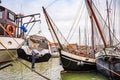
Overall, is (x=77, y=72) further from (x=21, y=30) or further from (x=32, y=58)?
(x=32, y=58)

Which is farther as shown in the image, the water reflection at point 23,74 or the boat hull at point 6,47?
the water reflection at point 23,74

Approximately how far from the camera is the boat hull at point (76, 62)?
23.6 meters

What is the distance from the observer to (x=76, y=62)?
2362cm

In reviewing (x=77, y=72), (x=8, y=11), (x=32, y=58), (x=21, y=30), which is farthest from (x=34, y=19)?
(x=32, y=58)

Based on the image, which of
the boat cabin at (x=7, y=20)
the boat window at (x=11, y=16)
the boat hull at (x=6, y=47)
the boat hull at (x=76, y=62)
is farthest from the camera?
the boat hull at (x=76, y=62)

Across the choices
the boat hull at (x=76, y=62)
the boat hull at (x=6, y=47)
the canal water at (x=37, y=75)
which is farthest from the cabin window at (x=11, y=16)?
the boat hull at (x=76, y=62)

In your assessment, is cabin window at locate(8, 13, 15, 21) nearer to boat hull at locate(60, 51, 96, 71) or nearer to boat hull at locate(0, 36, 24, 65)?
boat hull at locate(0, 36, 24, 65)

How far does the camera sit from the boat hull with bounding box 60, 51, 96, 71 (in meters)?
23.6

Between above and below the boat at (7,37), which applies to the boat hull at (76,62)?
below

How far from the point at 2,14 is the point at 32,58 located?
16.2 ft

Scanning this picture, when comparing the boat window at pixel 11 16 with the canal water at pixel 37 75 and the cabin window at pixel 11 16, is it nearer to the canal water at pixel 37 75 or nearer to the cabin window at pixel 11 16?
the cabin window at pixel 11 16

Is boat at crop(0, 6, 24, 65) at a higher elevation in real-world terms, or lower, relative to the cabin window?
lower

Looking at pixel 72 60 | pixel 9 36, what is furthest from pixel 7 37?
pixel 72 60

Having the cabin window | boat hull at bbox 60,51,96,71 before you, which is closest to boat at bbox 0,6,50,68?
the cabin window
